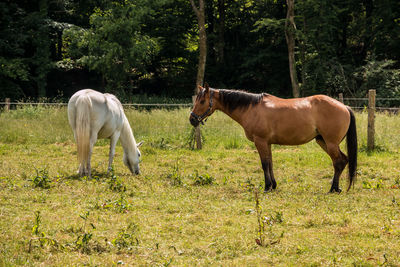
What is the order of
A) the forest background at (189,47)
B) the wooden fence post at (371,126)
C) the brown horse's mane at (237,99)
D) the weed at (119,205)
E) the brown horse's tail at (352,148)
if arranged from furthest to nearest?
the forest background at (189,47)
the wooden fence post at (371,126)
the brown horse's mane at (237,99)
the brown horse's tail at (352,148)
the weed at (119,205)

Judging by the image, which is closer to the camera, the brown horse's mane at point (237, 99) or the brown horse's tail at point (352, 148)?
the brown horse's tail at point (352, 148)

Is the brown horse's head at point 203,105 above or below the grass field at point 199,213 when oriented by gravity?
above

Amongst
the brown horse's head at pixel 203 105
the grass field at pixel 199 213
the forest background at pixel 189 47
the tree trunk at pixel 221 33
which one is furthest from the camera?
the tree trunk at pixel 221 33

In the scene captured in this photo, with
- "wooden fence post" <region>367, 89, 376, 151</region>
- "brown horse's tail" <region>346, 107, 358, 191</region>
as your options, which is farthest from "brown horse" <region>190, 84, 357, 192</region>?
"wooden fence post" <region>367, 89, 376, 151</region>

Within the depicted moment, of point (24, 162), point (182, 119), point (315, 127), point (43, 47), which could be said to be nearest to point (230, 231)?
point (315, 127)

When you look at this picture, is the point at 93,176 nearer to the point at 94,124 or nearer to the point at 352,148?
the point at 94,124

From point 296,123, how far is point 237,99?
41.7 inches

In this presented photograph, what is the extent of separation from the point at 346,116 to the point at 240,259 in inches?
144

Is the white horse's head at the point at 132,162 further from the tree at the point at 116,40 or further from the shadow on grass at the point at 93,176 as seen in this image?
the tree at the point at 116,40

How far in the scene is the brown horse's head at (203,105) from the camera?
23.9ft

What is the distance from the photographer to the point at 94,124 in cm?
798

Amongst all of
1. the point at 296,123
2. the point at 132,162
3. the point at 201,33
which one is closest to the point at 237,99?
the point at 296,123

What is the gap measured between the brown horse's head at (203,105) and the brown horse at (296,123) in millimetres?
17

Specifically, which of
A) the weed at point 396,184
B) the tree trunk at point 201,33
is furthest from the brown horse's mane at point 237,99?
the tree trunk at point 201,33
